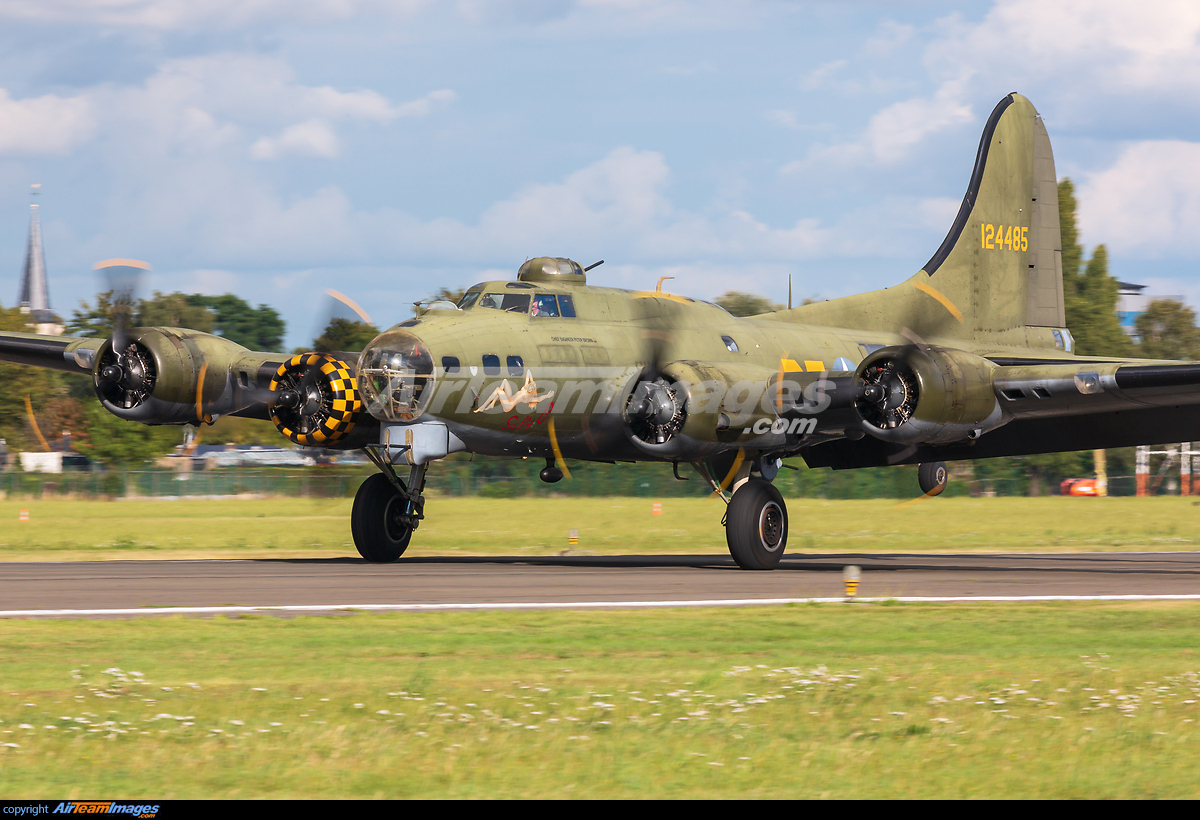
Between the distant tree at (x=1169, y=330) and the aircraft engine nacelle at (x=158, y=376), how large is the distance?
82600mm

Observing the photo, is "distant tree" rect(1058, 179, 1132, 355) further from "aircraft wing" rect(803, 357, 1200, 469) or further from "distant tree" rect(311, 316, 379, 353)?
"distant tree" rect(311, 316, 379, 353)

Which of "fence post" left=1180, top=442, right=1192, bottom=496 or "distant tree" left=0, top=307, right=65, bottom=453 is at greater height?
"distant tree" left=0, top=307, right=65, bottom=453

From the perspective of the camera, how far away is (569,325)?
26.2 metres

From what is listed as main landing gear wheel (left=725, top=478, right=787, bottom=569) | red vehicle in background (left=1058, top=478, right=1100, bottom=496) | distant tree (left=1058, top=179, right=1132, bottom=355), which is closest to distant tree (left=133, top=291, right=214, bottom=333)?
main landing gear wheel (left=725, top=478, right=787, bottom=569)

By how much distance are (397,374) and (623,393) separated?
180 inches

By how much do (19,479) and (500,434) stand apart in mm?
44218

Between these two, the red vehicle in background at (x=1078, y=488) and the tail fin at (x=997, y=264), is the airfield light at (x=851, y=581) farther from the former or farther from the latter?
the red vehicle in background at (x=1078, y=488)

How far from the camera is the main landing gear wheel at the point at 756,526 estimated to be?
84.0ft

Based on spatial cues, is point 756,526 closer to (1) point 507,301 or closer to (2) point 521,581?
(2) point 521,581

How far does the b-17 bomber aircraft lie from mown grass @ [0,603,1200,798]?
25.6 ft

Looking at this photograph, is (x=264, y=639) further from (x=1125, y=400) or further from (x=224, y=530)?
(x=224, y=530)

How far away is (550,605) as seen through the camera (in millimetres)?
18469

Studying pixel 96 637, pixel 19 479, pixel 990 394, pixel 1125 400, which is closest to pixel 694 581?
pixel 990 394

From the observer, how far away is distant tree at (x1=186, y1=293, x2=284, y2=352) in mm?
114375
